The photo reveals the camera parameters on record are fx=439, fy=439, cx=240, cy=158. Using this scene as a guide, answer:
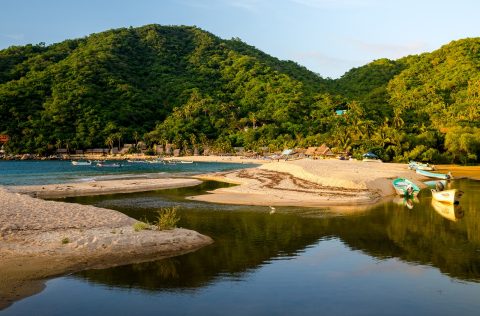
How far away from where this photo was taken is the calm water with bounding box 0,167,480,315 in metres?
13.5

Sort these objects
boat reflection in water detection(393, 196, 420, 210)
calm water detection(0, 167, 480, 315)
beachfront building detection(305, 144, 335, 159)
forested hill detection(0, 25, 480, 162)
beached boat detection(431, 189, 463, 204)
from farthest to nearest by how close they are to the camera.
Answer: forested hill detection(0, 25, 480, 162) → beachfront building detection(305, 144, 335, 159) → boat reflection in water detection(393, 196, 420, 210) → beached boat detection(431, 189, 463, 204) → calm water detection(0, 167, 480, 315)

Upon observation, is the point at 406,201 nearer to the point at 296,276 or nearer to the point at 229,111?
the point at 296,276

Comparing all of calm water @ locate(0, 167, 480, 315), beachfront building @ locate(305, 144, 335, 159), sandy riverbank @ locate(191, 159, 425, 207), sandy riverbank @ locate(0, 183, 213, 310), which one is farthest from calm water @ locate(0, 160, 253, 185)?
calm water @ locate(0, 167, 480, 315)

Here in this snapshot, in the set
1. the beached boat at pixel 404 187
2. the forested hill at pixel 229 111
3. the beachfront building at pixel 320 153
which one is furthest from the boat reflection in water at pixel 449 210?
the beachfront building at pixel 320 153

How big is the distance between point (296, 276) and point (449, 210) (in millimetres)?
23353

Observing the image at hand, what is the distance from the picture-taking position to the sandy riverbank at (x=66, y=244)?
52.1 ft

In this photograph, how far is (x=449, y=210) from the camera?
35.1m

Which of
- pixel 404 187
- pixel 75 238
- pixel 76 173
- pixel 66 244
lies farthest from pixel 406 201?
pixel 76 173

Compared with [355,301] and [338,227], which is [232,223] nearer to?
[338,227]

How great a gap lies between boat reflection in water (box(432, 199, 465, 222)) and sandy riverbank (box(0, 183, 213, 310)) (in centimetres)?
1939

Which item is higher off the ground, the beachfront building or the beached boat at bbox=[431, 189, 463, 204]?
the beachfront building

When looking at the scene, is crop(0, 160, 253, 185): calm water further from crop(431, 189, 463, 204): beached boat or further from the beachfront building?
crop(431, 189, 463, 204): beached boat

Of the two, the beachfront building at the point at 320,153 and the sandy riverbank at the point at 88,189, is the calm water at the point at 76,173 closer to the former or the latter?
the sandy riverbank at the point at 88,189

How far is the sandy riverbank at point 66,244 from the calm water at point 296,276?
0.84 meters
